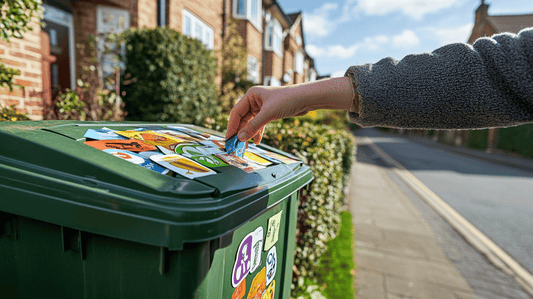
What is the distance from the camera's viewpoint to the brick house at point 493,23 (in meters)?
22.1

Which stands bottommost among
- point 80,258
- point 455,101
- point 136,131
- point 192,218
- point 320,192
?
point 320,192

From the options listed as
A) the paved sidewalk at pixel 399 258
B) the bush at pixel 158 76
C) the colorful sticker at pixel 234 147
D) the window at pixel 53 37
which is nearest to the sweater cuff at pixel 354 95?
the colorful sticker at pixel 234 147

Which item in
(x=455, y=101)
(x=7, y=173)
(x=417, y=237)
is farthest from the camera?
(x=417, y=237)

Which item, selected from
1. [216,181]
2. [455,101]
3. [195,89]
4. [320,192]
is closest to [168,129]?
[216,181]

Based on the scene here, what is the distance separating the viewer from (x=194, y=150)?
142 cm

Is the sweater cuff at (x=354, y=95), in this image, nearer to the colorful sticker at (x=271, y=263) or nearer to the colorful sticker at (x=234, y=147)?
the colorful sticker at (x=234, y=147)

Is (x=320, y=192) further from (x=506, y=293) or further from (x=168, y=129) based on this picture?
(x=506, y=293)

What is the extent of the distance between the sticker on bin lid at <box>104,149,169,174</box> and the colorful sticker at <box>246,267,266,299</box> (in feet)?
2.41

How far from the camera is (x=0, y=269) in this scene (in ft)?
3.88

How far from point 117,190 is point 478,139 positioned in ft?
91.6

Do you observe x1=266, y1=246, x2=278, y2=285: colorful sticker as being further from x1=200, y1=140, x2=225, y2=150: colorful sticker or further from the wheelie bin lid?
x1=200, y1=140, x2=225, y2=150: colorful sticker

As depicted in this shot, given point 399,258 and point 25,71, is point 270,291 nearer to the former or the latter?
point 399,258

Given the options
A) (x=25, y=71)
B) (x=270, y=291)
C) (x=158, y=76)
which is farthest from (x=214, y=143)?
(x=158, y=76)

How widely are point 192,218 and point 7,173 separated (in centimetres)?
69
